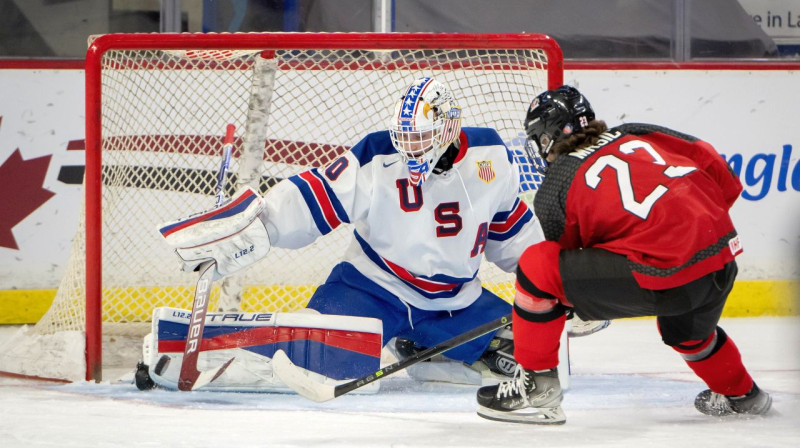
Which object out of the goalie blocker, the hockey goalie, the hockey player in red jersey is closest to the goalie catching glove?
the hockey goalie

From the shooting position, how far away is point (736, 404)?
248 centimetres

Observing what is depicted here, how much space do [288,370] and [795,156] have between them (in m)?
2.73

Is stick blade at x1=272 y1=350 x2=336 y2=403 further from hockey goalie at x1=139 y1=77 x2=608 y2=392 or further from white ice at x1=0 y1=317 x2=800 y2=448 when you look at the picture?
hockey goalie at x1=139 y1=77 x2=608 y2=392

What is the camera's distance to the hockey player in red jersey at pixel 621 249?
86.4 inches

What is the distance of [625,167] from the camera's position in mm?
2242

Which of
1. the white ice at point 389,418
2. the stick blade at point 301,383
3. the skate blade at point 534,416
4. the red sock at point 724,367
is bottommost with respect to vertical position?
the white ice at point 389,418

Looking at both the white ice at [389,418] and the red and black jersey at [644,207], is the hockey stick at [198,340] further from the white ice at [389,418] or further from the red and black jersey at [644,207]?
the red and black jersey at [644,207]

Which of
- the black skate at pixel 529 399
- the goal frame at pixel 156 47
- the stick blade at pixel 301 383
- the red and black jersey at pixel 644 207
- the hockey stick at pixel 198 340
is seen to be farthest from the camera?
the goal frame at pixel 156 47

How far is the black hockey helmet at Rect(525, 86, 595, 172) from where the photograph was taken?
2383 millimetres

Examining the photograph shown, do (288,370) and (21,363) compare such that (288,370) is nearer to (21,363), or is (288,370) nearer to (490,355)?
(490,355)

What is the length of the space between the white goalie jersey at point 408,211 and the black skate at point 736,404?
0.73 m

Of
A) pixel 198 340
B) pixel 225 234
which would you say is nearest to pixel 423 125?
pixel 225 234

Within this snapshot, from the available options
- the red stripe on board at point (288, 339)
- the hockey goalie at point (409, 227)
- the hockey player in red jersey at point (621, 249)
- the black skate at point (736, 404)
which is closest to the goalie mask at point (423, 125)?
the hockey goalie at point (409, 227)

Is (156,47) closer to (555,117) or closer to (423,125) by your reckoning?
(423,125)
